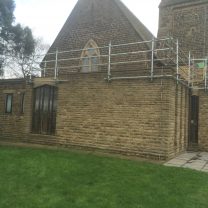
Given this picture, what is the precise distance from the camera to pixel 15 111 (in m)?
14.9

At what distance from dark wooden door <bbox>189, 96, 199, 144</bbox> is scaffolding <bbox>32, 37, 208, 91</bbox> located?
0.71 meters

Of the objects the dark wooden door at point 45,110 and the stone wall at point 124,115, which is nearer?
the stone wall at point 124,115

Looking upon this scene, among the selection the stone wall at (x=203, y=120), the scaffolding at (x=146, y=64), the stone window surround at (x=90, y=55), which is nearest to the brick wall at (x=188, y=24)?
the scaffolding at (x=146, y=64)

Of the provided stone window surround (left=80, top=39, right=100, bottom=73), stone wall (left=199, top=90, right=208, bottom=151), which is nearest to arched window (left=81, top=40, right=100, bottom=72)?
stone window surround (left=80, top=39, right=100, bottom=73)

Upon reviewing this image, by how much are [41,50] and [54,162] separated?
3598 centimetres

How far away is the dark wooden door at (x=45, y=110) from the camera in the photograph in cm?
1344

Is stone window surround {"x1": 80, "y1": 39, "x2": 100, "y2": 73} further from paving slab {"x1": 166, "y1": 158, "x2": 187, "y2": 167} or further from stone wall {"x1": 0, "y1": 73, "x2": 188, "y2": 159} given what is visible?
paving slab {"x1": 166, "y1": 158, "x2": 187, "y2": 167}

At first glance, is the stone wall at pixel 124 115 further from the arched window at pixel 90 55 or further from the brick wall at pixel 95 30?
the arched window at pixel 90 55

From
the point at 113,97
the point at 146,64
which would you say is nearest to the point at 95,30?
the point at 146,64

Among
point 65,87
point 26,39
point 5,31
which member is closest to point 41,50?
point 26,39

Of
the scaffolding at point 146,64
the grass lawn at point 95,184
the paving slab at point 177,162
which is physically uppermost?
the scaffolding at point 146,64

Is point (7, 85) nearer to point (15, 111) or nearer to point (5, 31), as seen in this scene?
point (15, 111)

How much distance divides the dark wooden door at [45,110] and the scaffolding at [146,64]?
2.96 feet

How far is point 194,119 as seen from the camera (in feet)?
47.4
